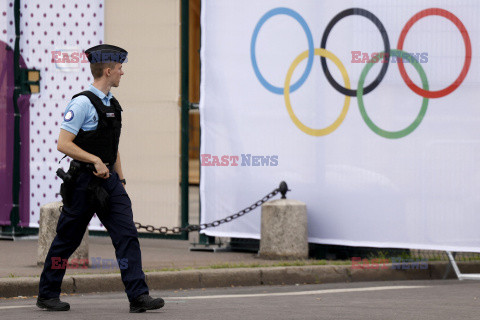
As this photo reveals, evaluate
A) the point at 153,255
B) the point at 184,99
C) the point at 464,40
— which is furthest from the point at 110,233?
the point at 184,99

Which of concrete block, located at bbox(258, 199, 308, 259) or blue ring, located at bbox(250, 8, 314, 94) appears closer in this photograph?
concrete block, located at bbox(258, 199, 308, 259)

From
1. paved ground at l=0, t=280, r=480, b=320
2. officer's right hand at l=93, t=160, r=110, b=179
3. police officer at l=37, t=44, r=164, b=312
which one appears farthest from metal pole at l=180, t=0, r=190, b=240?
officer's right hand at l=93, t=160, r=110, b=179

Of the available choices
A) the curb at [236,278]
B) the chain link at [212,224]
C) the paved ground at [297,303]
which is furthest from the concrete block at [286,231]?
the paved ground at [297,303]

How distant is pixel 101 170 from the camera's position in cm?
729

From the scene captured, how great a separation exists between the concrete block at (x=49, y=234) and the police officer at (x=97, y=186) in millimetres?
2450

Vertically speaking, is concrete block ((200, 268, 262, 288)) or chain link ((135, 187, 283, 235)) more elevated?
chain link ((135, 187, 283, 235))

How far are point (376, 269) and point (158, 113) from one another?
3120mm

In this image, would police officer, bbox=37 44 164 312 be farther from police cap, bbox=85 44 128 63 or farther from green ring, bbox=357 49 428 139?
green ring, bbox=357 49 428 139

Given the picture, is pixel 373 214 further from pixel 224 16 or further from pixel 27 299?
pixel 27 299

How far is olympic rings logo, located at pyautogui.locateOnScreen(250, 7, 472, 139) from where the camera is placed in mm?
10430

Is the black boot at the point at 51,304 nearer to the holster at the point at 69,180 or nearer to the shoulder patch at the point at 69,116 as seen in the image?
the holster at the point at 69,180

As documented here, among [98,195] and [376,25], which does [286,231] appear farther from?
[98,195]

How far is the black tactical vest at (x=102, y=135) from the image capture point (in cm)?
736

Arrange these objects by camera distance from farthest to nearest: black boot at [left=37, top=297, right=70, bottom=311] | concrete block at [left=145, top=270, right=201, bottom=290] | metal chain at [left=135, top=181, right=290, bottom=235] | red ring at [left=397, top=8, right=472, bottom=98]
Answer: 1. metal chain at [left=135, top=181, right=290, bottom=235]
2. red ring at [left=397, top=8, right=472, bottom=98]
3. concrete block at [left=145, top=270, right=201, bottom=290]
4. black boot at [left=37, top=297, right=70, bottom=311]
